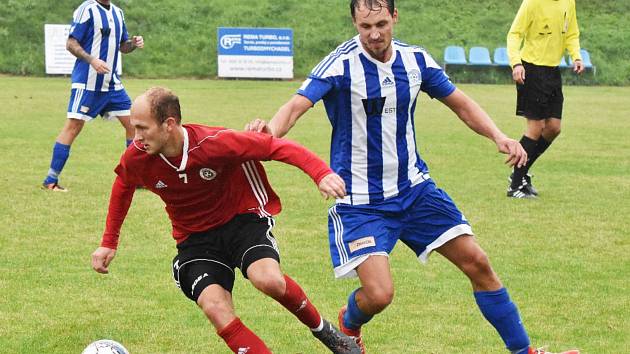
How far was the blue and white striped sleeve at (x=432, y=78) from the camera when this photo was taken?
5.23 m

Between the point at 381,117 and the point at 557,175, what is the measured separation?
731cm

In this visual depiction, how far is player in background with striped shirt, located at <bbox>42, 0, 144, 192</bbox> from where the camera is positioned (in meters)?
10.6

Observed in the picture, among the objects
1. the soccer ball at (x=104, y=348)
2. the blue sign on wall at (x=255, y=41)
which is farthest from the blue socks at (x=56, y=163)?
the blue sign on wall at (x=255, y=41)

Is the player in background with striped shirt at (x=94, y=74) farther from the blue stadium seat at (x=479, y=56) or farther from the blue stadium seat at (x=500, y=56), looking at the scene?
the blue stadium seat at (x=500, y=56)

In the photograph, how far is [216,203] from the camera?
5035mm

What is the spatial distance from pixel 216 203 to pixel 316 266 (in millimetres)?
2370

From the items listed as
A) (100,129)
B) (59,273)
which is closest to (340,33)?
(100,129)

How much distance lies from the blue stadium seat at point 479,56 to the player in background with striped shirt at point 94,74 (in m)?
21.0

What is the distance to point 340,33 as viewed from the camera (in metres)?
32.6

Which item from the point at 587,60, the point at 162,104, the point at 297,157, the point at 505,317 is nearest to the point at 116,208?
the point at 162,104

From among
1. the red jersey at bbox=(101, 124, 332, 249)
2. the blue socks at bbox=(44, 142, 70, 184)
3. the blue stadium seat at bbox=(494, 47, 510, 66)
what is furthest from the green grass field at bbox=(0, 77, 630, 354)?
the blue stadium seat at bbox=(494, 47, 510, 66)

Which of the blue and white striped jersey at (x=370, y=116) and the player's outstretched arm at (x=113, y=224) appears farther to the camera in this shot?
the blue and white striped jersey at (x=370, y=116)

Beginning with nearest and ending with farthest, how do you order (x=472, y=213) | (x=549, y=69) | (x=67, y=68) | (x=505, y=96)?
(x=472, y=213) → (x=549, y=69) → (x=505, y=96) → (x=67, y=68)

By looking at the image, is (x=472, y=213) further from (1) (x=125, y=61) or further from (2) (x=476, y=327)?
(1) (x=125, y=61)
